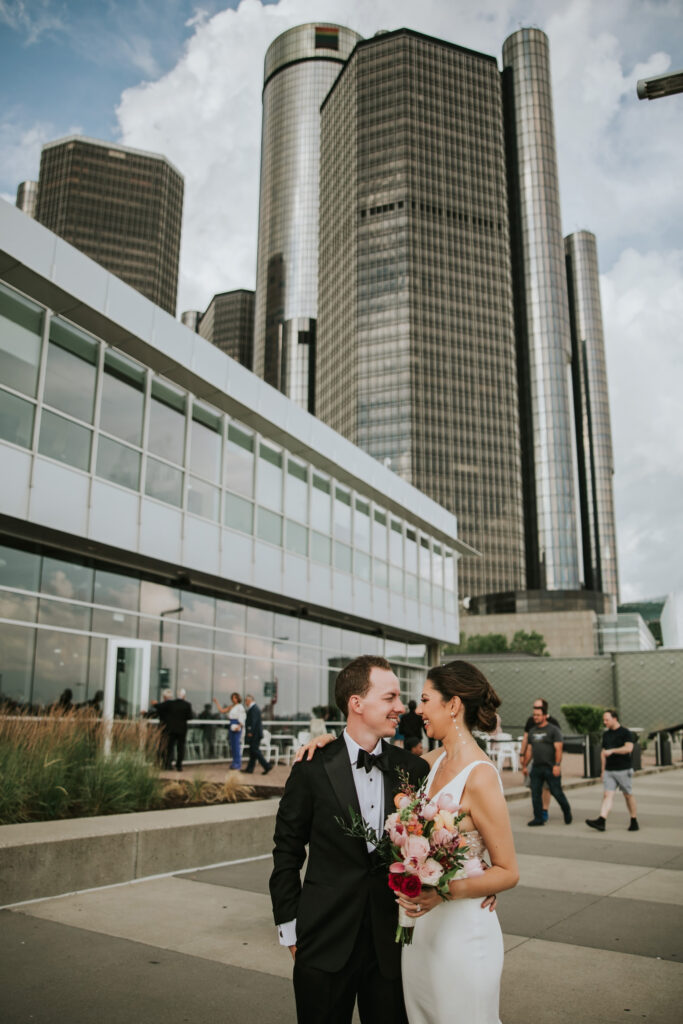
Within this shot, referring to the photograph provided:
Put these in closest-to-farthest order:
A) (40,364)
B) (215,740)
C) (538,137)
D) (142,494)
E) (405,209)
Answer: (40,364) → (142,494) → (215,740) → (405,209) → (538,137)

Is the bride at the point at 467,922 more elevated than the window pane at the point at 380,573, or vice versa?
the window pane at the point at 380,573

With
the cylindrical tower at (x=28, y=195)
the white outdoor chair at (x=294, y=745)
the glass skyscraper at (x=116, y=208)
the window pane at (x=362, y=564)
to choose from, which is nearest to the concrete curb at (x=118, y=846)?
the white outdoor chair at (x=294, y=745)

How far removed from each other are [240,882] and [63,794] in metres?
2.03

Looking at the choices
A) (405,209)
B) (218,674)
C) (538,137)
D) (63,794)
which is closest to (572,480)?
(405,209)

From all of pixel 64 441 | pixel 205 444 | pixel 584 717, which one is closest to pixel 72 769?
pixel 64 441

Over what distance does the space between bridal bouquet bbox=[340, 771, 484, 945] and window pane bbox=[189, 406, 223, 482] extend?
1600 cm

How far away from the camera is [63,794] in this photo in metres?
7.80

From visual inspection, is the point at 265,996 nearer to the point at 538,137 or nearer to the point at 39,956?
the point at 39,956

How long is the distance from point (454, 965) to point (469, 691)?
930mm

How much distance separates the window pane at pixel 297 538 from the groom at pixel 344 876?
18.6 m

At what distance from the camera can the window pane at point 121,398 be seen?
15.9m

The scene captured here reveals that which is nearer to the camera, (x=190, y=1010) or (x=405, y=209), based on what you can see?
(x=190, y=1010)

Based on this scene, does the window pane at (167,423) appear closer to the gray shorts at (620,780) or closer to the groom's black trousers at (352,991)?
the gray shorts at (620,780)

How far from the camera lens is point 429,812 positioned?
8.16 feet
